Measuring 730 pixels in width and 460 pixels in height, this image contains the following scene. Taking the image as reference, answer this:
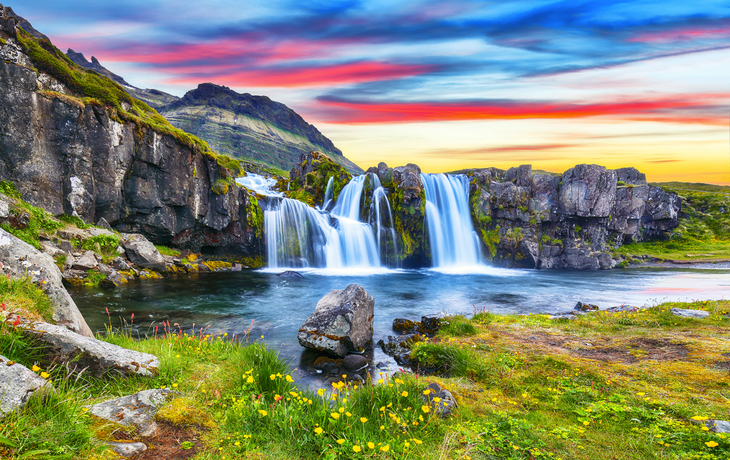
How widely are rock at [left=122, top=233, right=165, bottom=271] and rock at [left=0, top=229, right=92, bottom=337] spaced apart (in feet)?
69.5

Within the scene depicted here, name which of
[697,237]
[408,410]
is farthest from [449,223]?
[697,237]

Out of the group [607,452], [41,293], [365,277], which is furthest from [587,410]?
[365,277]

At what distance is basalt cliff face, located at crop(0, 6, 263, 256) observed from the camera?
2261cm

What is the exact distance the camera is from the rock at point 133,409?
13.5ft

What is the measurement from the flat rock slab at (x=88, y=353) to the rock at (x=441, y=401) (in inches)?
186

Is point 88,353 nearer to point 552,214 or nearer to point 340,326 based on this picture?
point 340,326

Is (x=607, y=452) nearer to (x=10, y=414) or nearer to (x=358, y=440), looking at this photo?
(x=358, y=440)

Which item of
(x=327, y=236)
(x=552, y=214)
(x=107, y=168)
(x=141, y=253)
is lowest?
(x=141, y=253)

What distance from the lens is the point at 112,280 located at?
22031 millimetres

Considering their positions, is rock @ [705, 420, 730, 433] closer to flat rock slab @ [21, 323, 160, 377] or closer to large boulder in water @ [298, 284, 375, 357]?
large boulder in water @ [298, 284, 375, 357]

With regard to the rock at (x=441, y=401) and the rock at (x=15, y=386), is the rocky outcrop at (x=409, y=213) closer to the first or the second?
the rock at (x=441, y=401)

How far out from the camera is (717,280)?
3584 cm

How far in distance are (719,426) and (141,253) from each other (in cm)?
3251

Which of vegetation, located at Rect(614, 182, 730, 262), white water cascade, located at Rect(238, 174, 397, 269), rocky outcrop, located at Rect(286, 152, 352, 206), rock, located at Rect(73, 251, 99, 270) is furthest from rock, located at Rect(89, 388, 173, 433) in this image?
vegetation, located at Rect(614, 182, 730, 262)
